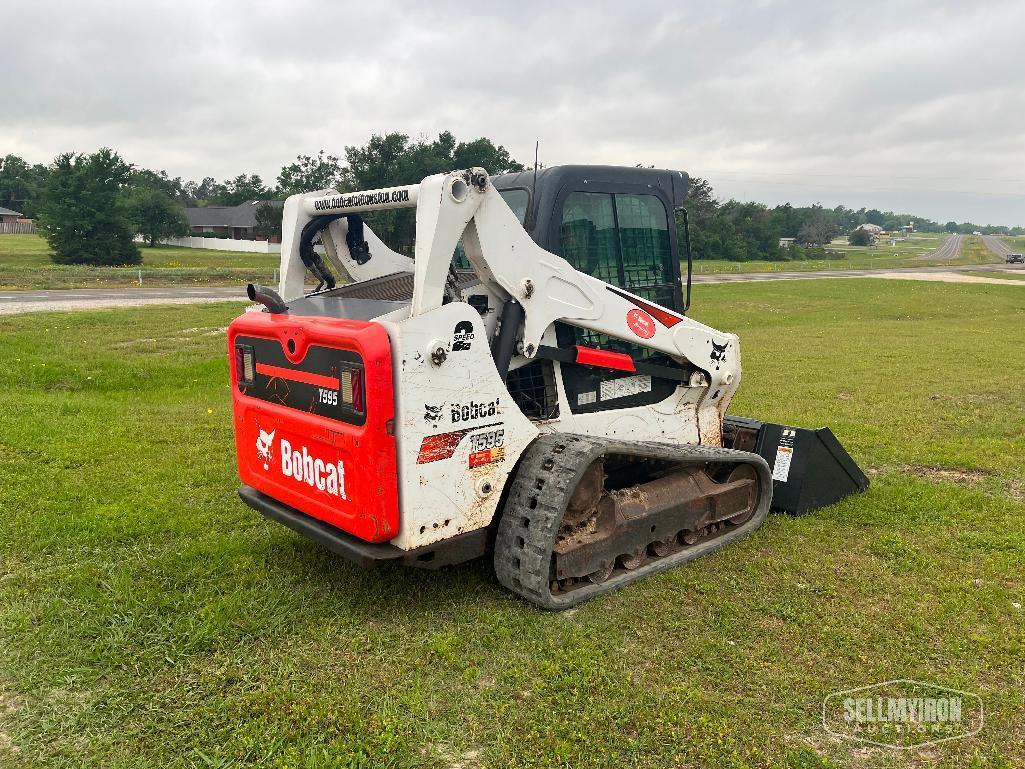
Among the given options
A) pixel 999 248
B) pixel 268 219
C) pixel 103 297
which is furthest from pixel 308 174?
pixel 999 248

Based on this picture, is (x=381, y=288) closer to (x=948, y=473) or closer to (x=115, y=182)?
(x=948, y=473)

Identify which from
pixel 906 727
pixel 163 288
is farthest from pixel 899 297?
pixel 906 727

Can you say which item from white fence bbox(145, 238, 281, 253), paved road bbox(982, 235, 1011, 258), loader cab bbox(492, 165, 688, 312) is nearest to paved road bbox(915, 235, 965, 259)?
paved road bbox(982, 235, 1011, 258)

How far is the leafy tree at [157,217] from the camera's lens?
64000 mm

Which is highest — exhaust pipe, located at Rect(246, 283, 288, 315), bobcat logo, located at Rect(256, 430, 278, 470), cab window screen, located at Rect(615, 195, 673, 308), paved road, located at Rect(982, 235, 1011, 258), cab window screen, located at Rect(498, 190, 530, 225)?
paved road, located at Rect(982, 235, 1011, 258)

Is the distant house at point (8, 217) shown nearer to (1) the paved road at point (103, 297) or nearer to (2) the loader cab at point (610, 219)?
(1) the paved road at point (103, 297)

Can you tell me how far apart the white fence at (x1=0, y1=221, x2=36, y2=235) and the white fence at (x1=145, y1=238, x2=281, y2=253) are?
21343 mm

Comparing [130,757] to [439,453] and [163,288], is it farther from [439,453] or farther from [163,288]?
[163,288]

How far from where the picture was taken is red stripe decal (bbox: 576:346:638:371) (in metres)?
5.06

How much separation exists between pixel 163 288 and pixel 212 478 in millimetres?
24947

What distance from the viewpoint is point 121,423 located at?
28.8 ft

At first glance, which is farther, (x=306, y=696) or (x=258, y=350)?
(x=258, y=350)

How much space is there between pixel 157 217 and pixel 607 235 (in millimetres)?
67881

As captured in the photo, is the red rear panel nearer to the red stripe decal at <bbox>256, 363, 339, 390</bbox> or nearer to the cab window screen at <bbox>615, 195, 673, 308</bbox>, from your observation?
the red stripe decal at <bbox>256, 363, 339, 390</bbox>
